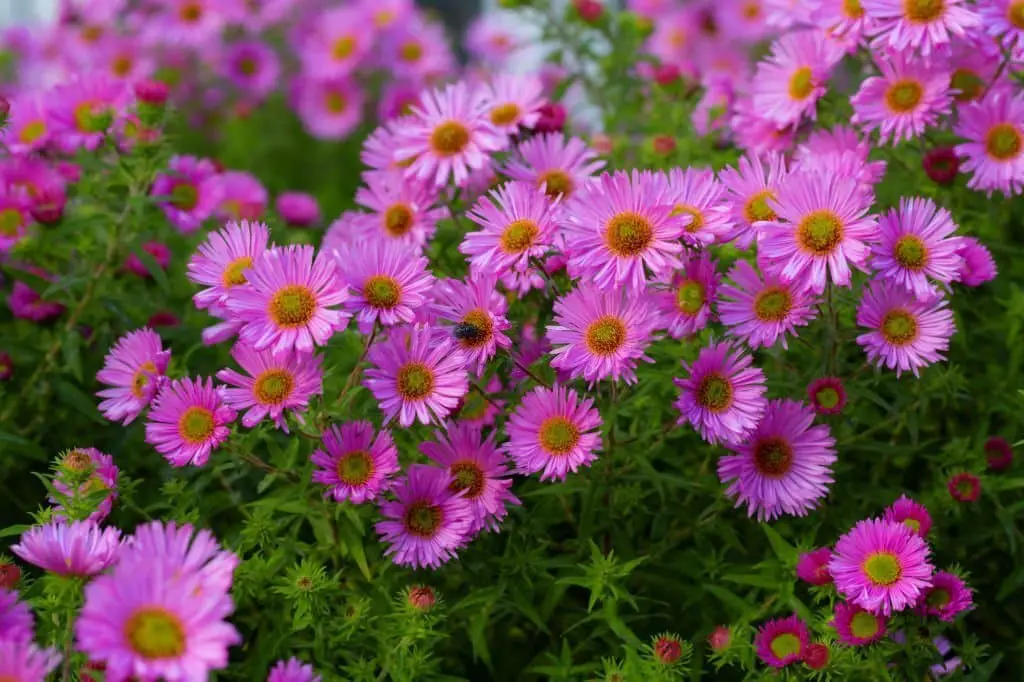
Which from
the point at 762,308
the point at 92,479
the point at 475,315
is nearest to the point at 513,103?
the point at 475,315

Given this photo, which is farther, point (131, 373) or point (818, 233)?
point (131, 373)

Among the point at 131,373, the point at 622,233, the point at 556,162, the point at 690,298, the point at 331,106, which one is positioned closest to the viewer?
the point at 622,233

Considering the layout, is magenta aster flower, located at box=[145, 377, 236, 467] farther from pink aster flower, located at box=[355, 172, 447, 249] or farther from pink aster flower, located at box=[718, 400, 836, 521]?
pink aster flower, located at box=[718, 400, 836, 521]

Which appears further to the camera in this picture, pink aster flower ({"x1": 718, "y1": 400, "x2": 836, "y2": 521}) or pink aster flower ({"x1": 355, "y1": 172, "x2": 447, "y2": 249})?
pink aster flower ({"x1": 355, "y1": 172, "x2": 447, "y2": 249})

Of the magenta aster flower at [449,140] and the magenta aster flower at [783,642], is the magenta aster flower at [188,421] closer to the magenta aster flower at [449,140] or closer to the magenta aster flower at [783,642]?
the magenta aster flower at [449,140]

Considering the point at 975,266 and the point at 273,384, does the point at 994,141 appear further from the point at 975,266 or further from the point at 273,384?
the point at 273,384

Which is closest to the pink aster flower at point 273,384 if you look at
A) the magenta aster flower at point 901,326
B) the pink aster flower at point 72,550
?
the pink aster flower at point 72,550

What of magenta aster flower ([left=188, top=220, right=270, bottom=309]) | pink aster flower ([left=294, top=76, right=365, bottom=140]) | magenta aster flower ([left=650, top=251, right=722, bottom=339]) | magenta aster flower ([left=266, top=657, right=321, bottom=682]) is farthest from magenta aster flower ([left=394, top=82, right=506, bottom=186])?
pink aster flower ([left=294, top=76, right=365, bottom=140])

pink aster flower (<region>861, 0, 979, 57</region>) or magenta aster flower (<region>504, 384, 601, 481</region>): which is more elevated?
pink aster flower (<region>861, 0, 979, 57</region>)
